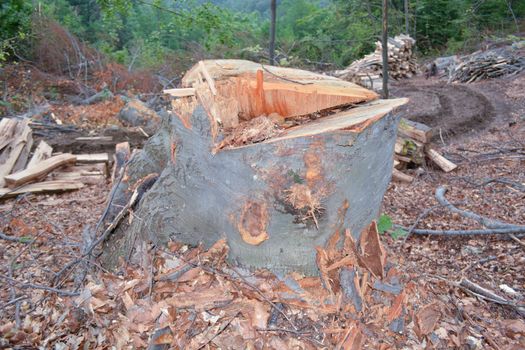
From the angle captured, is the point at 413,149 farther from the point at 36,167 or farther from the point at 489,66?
the point at 489,66

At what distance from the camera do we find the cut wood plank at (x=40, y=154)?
17.1 feet

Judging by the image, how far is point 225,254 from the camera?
1995mm

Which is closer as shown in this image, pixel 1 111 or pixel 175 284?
pixel 175 284

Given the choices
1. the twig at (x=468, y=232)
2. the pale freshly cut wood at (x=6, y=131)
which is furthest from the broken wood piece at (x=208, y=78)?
the pale freshly cut wood at (x=6, y=131)

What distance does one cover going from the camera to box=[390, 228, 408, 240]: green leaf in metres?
2.94

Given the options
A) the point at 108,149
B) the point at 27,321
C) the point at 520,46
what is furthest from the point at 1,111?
the point at 520,46

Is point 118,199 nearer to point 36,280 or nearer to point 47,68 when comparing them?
point 36,280

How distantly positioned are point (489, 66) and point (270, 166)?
505 inches

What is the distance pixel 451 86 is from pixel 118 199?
1105 centimetres

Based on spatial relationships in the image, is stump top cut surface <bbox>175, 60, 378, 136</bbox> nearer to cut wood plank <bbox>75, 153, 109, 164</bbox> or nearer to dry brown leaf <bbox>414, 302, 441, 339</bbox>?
dry brown leaf <bbox>414, 302, 441, 339</bbox>

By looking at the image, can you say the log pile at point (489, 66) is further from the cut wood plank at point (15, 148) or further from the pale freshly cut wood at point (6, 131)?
the pale freshly cut wood at point (6, 131)

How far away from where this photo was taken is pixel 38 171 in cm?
484

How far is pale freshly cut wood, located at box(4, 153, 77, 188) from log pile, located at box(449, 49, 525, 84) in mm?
11450

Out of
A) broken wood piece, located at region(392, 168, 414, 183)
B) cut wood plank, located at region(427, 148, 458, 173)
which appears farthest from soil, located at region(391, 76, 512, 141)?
broken wood piece, located at region(392, 168, 414, 183)
